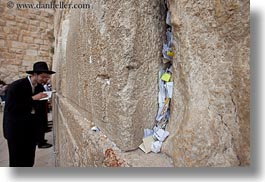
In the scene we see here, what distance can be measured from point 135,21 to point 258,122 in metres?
0.38

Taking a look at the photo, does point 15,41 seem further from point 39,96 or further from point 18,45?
point 39,96

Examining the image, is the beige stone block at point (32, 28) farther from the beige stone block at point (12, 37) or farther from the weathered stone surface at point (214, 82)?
the weathered stone surface at point (214, 82)

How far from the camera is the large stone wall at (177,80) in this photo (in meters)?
0.44

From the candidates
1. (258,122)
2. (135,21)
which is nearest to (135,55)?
(135,21)

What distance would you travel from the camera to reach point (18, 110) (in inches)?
45.1

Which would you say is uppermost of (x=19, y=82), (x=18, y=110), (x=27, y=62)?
(x=27, y=62)

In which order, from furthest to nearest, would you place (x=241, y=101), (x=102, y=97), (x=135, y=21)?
(x=102, y=97) < (x=135, y=21) < (x=241, y=101)

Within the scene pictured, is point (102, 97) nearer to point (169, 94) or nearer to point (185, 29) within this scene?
point (169, 94)

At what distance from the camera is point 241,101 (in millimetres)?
430

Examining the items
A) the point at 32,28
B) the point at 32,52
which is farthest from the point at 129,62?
the point at 32,28

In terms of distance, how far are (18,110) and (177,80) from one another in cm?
97

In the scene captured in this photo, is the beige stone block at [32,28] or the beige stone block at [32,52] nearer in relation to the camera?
the beige stone block at [32,52]

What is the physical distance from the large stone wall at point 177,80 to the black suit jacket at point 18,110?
1.72 feet

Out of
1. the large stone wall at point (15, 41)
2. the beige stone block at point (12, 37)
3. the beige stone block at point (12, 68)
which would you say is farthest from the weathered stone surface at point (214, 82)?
the beige stone block at point (12, 37)
